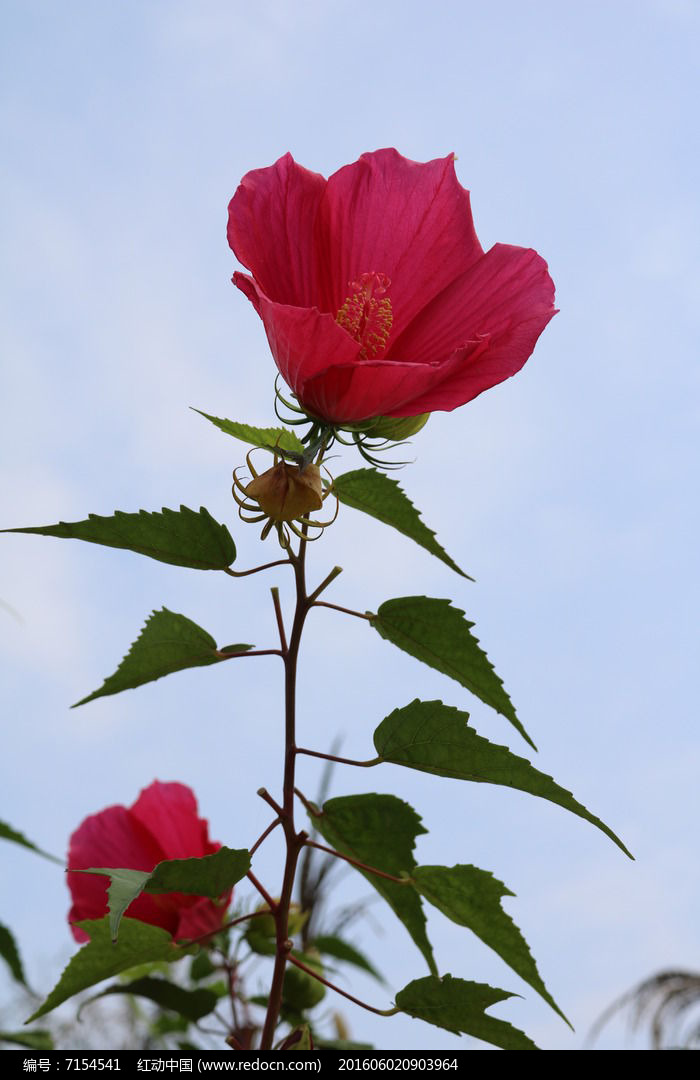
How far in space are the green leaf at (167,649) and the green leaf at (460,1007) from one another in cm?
26

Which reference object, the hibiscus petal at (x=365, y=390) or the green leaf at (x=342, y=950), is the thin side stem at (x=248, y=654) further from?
the green leaf at (x=342, y=950)

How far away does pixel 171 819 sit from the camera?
101 centimetres

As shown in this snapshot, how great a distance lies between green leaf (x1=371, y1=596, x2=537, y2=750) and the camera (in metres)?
0.63

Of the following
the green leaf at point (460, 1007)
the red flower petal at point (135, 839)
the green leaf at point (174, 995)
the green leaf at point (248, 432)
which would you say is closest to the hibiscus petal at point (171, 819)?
the red flower petal at point (135, 839)

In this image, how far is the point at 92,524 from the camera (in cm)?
63

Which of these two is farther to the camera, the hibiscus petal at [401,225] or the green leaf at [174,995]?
the green leaf at [174,995]

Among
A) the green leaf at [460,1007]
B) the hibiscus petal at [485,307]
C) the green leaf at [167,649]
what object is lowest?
the green leaf at [460,1007]

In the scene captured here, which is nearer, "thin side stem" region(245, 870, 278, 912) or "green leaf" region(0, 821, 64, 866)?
"thin side stem" region(245, 870, 278, 912)

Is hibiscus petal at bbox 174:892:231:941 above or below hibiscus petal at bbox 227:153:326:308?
below

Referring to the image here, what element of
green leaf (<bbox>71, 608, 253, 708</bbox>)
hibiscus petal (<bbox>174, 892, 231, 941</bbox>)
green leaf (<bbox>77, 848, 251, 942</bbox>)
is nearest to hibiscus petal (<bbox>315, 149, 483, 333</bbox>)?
green leaf (<bbox>71, 608, 253, 708</bbox>)

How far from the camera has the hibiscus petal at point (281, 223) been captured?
0.67m

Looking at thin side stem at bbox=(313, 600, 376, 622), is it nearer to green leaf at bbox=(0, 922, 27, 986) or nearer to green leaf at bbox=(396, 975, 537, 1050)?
green leaf at bbox=(396, 975, 537, 1050)

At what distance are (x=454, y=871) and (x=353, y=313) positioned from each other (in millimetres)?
384
